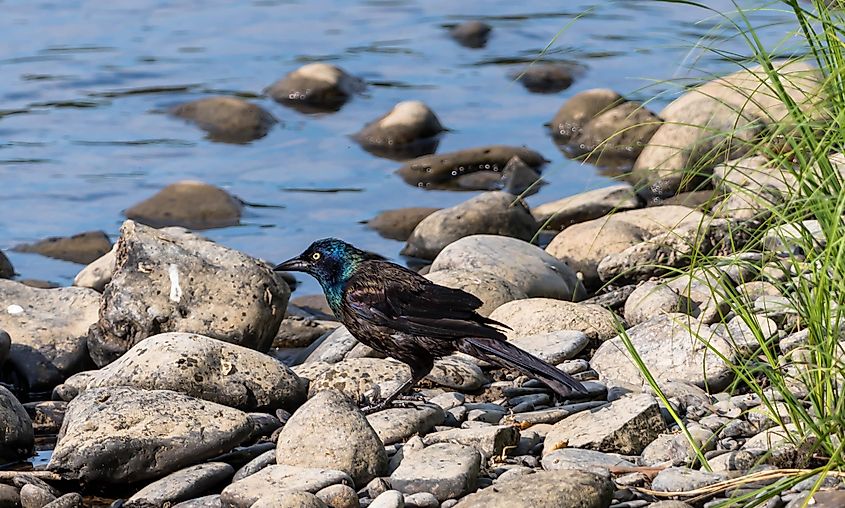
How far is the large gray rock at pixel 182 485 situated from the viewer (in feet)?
16.5

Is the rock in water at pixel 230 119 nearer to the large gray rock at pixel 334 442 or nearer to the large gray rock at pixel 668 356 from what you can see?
the large gray rock at pixel 668 356

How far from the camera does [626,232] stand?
29.1 ft

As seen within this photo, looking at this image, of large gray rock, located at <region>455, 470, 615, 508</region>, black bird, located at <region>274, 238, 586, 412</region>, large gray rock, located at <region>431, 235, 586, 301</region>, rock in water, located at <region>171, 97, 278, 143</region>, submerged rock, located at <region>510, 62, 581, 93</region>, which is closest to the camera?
large gray rock, located at <region>455, 470, 615, 508</region>

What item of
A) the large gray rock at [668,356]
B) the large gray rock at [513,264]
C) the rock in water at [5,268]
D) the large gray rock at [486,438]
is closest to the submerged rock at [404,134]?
the rock in water at [5,268]

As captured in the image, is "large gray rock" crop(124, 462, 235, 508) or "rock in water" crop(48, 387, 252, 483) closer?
"large gray rock" crop(124, 462, 235, 508)

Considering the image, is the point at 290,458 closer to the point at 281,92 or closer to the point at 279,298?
the point at 279,298

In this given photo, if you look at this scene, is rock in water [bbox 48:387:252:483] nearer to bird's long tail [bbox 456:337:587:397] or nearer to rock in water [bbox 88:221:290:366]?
bird's long tail [bbox 456:337:587:397]

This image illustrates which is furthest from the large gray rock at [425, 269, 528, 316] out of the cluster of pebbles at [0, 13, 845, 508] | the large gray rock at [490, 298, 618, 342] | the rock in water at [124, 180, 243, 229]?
the rock in water at [124, 180, 243, 229]

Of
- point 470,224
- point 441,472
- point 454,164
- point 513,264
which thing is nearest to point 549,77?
point 454,164

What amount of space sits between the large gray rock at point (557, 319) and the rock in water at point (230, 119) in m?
6.90

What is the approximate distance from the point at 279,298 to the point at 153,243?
728 mm

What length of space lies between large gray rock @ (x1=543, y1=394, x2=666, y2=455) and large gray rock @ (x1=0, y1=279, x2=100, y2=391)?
10.1 ft

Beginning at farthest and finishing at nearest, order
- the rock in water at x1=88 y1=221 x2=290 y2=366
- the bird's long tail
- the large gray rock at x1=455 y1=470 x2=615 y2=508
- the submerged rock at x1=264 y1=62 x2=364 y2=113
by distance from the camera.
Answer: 1. the submerged rock at x1=264 y1=62 x2=364 y2=113
2. the rock in water at x1=88 y1=221 x2=290 y2=366
3. the bird's long tail
4. the large gray rock at x1=455 y1=470 x2=615 y2=508

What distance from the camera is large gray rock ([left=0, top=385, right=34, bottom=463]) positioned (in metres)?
5.73
